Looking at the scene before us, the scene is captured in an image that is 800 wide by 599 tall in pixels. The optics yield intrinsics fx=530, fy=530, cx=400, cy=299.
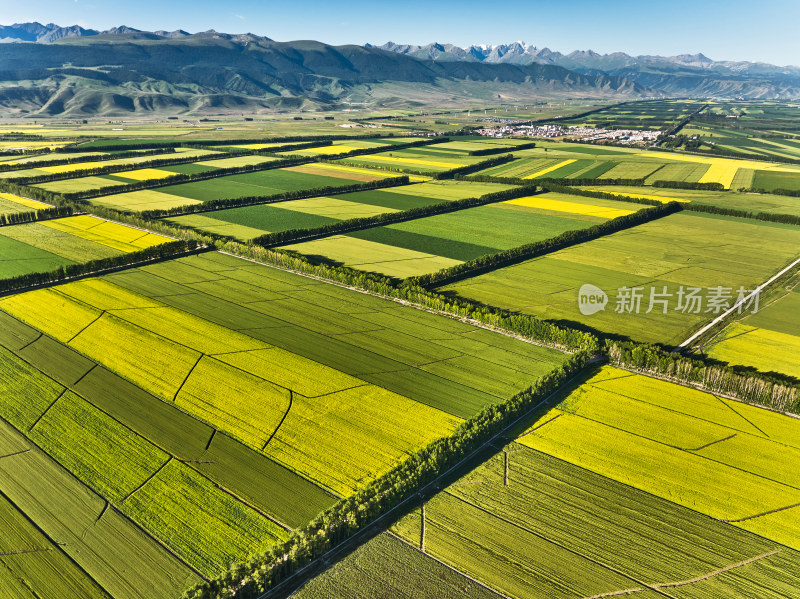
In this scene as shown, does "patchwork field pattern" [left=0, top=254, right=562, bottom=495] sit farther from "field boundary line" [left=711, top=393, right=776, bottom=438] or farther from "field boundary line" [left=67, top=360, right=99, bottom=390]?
"field boundary line" [left=711, top=393, right=776, bottom=438]

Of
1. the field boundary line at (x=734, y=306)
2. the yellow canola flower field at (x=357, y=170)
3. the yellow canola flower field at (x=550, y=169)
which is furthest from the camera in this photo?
the yellow canola flower field at (x=550, y=169)

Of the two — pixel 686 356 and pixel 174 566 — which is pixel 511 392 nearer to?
pixel 686 356

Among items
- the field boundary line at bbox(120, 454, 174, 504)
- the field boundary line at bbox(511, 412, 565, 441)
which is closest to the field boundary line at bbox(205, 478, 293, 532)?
the field boundary line at bbox(120, 454, 174, 504)

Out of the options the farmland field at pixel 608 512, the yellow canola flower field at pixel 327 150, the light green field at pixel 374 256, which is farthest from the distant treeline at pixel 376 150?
the farmland field at pixel 608 512

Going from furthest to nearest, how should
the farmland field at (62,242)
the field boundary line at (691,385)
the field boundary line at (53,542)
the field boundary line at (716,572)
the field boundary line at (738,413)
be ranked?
the farmland field at (62,242), the field boundary line at (691,385), the field boundary line at (738,413), the field boundary line at (716,572), the field boundary line at (53,542)

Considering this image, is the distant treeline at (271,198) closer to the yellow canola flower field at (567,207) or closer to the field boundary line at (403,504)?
the yellow canola flower field at (567,207)

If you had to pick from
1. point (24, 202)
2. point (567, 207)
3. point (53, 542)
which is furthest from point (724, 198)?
point (24, 202)
